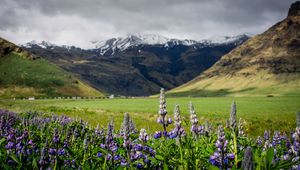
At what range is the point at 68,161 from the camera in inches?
262

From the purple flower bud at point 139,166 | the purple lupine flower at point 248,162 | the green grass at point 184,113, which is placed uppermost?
the purple lupine flower at point 248,162

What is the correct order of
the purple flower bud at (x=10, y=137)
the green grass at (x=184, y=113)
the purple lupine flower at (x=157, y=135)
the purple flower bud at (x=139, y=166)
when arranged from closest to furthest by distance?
the purple flower bud at (x=139, y=166) → the purple lupine flower at (x=157, y=135) → the purple flower bud at (x=10, y=137) → the green grass at (x=184, y=113)

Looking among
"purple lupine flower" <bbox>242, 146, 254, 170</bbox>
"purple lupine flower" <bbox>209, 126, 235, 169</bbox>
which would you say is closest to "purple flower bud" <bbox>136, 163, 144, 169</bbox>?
"purple lupine flower" <bbox>209, 126, 235, 169</bbox>

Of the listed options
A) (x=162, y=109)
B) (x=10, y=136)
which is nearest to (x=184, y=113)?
(x=10, y=136)

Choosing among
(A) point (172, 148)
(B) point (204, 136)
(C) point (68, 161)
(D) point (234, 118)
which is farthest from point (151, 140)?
(D) point (234, 118)

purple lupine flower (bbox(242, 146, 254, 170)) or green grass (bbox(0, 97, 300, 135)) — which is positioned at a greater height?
purple lupine flower (bbox(242, 146, 254, 170))

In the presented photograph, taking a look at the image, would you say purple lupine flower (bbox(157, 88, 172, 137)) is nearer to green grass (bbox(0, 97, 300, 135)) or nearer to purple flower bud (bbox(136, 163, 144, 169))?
purple flower bud (bbox(136, 163, 144, 169))

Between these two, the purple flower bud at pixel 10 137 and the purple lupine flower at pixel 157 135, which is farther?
the purple flower bud at pixel 10 137

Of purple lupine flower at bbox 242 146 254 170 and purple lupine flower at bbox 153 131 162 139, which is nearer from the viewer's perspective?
purple lupine flower at bbox 242 146 254 170

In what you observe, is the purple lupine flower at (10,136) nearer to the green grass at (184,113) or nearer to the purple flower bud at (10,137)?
the purple flower bud at (10,137)

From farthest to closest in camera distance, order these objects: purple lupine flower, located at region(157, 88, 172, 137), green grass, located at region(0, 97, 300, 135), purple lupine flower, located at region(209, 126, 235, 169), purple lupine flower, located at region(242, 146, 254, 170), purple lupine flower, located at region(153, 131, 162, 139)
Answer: green grass, located at region(0, 97, 300, 135)
purple lupine flower, located at region(153, 131, 162, 139)
purple lupine flower, located at region(157, 88, 172, 137)
purple lupine flower, located at region(209, 126, 235, 169)
purple lupine flower, located at region(242, 146, 254, 170)

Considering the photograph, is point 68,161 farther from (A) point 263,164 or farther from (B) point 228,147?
(A) point 263,164

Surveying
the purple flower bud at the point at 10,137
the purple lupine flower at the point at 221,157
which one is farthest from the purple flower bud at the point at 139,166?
the purple flower bud at the point at 10,137

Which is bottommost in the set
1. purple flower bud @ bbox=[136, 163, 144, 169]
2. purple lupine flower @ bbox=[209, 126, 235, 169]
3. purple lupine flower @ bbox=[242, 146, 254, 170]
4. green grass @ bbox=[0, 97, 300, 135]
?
green grass @ bbox=[0, 97, 300, 135]
